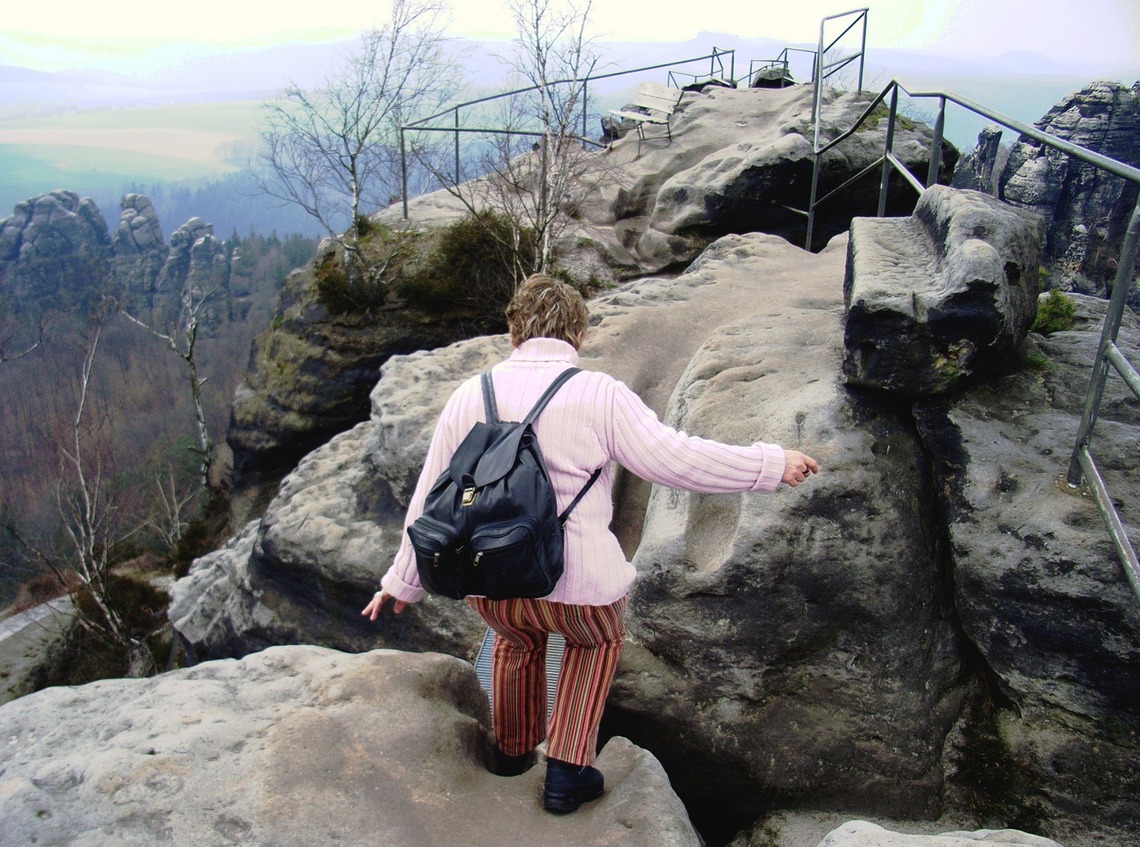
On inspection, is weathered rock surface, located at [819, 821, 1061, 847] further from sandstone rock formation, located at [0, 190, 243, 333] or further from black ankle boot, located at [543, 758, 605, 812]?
sandstone rock formation, located at [0, 190, 243, 333]

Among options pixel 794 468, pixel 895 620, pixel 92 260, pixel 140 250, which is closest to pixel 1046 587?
pixel 895 620

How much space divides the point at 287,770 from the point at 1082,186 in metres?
8.69

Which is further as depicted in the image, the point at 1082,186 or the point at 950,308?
the point at 1082,186

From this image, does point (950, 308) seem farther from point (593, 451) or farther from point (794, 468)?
point (593, 451)

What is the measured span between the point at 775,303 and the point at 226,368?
37.7 metres

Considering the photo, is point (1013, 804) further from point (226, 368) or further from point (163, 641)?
point (226, 368)

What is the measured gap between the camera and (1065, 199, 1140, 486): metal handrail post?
8.73 ft

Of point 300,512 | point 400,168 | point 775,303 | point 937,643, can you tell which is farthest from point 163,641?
point 937,643

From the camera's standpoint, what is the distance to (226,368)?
3925 cm

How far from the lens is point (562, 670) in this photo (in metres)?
2.89

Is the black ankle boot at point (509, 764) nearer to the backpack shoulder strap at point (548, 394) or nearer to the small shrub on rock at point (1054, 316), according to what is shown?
the backpack shoulder strap at point (548, 394)

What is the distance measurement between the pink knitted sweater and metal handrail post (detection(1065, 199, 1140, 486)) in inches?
50.7

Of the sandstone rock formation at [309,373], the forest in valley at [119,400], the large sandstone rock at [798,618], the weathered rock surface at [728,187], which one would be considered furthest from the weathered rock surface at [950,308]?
the forest in valley at [119,400]

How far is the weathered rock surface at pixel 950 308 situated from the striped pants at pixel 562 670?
5.52 feet
